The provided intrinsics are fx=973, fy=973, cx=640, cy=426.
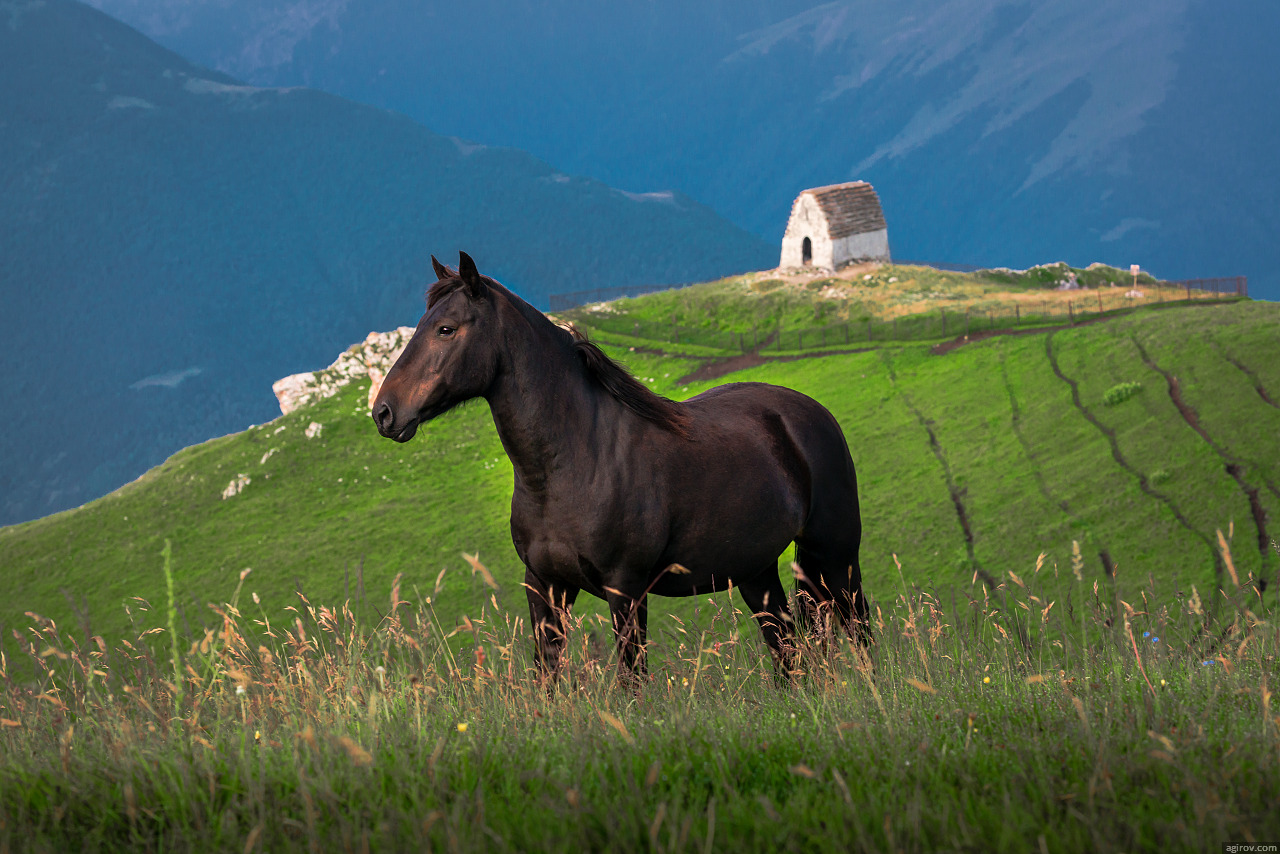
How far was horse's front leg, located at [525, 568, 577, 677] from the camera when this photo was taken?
22.0 ft

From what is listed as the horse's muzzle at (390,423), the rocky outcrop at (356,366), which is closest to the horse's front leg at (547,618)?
the horse's muzzle at (390,423)

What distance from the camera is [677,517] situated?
6.93 m

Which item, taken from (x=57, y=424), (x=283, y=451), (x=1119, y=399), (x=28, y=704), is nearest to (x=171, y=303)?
(x=57, y=424)

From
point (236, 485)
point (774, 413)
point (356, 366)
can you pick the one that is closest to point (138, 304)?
point (356, 366)

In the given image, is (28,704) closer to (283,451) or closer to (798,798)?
(798,798)

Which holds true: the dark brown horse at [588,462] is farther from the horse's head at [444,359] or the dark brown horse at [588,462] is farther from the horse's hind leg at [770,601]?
the horse's hind leg at [770,601]

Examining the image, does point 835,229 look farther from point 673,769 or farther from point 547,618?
point 673,769

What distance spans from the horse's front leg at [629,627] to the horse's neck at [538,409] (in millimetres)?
920

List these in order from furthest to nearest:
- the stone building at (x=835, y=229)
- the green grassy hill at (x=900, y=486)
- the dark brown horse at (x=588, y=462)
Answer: the stone building at (x=835, y=229), the green grassy hill at (x=900, y=486), the dark brown horse at (x=588, y=462)

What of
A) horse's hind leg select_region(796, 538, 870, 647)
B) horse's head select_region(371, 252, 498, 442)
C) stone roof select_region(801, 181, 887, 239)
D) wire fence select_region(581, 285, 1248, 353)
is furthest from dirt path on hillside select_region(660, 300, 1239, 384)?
horse's head select_region(371, 252, 498, 442)

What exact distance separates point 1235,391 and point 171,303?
187 metres

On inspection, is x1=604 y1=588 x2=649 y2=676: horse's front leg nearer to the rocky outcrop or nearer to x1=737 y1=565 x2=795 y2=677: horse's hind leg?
x1=737 y1=565 x2=795 y2=677: horse's hind leg

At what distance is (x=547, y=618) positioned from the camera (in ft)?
22.5

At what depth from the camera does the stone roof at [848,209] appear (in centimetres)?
5756
